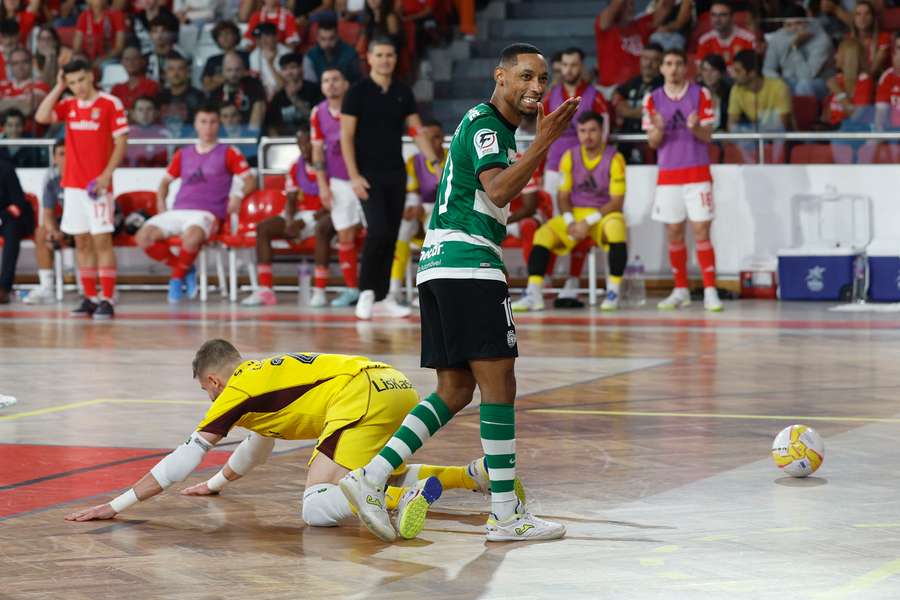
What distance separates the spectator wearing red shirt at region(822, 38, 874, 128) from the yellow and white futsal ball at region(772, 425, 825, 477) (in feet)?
36.0

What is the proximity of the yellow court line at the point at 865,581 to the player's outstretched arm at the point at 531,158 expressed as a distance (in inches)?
65.9

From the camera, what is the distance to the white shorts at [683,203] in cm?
1584

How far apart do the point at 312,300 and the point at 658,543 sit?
11.9 m

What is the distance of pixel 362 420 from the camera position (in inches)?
238

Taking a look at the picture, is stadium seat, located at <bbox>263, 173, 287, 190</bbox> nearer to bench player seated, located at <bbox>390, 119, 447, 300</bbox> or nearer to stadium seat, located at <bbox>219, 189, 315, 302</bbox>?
stadium seat, located at <bbox>219, 189, 315, 302</bbox>

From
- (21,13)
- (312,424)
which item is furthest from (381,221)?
(21,13)

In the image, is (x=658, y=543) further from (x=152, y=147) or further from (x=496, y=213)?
(x=152, y=147)

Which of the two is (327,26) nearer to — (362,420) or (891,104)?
(891,104)

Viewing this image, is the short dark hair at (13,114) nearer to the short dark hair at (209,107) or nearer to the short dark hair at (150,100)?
the short dark hair at (150,100)

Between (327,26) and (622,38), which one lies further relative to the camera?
(327,26)

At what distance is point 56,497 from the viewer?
6367 mm

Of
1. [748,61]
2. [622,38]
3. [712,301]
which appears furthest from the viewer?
[622,38]

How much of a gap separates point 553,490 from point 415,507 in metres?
1.09

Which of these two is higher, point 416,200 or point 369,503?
point 416,200
